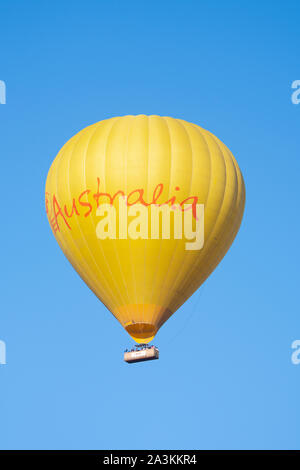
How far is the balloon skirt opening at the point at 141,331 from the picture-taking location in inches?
1905

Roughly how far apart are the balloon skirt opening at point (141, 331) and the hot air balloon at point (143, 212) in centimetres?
3

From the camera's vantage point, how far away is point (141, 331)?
1909 inches

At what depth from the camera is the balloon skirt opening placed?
4838 cm

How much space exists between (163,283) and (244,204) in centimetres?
411

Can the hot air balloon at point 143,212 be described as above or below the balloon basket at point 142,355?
above

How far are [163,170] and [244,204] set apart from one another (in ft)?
12.6

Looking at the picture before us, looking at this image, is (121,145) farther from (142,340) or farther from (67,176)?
(142,340)

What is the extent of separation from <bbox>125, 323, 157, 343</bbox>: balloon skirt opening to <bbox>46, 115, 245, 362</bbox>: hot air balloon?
0.10ft

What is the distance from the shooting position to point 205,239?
48.3 metres

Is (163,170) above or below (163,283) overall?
above
